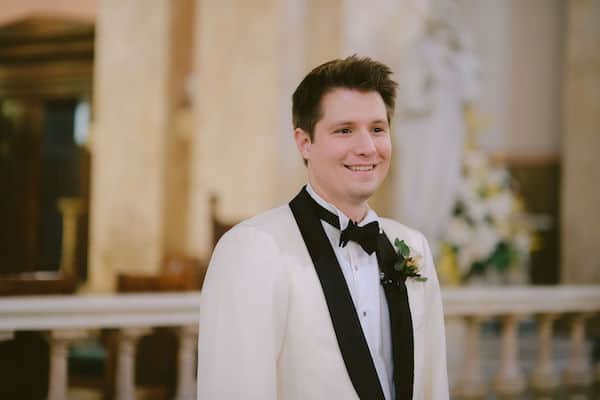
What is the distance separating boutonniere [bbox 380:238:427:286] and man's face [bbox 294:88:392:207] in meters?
0.19

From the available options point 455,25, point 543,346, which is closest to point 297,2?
point 455,25

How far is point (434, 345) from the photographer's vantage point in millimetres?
1982

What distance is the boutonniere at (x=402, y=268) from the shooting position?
1.87m

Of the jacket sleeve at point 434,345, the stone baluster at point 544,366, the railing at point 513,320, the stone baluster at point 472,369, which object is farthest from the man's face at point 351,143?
the stone baluster at point 544,366

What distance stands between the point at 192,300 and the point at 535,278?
634 cm

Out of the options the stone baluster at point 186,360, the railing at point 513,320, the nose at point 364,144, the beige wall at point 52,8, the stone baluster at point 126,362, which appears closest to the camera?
the nose at point 364,144

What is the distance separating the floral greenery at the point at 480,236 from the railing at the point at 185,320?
897mm

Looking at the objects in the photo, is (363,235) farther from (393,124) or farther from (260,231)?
(393,124)

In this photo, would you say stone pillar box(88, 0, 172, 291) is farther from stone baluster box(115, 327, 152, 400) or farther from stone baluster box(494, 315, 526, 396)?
stone baluster box(494, 315, 526, 396)

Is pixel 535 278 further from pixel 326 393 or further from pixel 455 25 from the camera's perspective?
pixel 326 393

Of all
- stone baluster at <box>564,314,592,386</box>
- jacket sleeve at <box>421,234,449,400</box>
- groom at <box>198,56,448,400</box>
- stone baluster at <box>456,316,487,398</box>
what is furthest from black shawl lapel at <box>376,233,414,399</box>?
stone baluster at <box>564,314,592,386</box>

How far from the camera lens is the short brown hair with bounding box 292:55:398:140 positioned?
1.78 m

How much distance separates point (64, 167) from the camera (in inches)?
468

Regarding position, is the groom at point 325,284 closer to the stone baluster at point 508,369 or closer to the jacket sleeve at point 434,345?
the jacket sleeve at point 434,345
